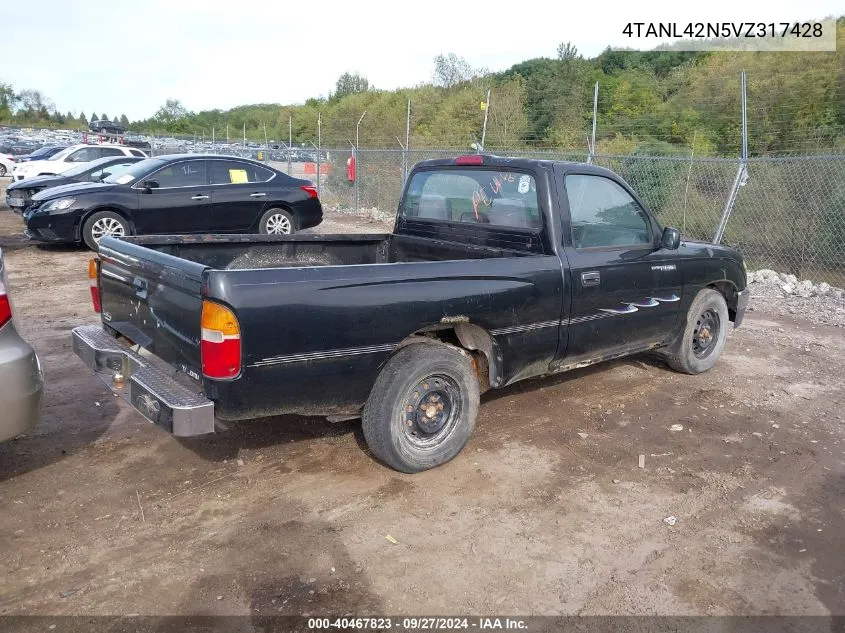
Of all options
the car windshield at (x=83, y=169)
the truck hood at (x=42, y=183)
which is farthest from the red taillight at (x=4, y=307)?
the car windshield at (x=83, y=169)

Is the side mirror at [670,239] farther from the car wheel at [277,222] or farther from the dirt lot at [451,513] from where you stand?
the car wheel at [277,222]

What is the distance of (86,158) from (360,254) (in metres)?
15.2

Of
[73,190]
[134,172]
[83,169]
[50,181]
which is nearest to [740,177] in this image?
[134,172]

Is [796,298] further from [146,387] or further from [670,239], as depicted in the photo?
[146,387]

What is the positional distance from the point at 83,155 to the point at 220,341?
17081mm

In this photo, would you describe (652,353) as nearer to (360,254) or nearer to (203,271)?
(360,254)

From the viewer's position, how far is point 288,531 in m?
3.44

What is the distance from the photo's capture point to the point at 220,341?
10.4 ft

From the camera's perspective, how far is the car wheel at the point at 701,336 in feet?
18.9

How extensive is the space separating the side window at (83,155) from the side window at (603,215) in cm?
1626

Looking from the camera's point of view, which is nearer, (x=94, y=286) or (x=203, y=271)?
(x=203, y=271)

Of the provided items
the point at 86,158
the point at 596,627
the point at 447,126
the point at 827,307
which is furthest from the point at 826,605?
the point at 447,126

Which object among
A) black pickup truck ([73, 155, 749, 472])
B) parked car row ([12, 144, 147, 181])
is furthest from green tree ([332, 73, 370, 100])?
black pickup truck ([73, 155, 749, 472])

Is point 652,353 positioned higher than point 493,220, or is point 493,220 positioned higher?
point 493,220
